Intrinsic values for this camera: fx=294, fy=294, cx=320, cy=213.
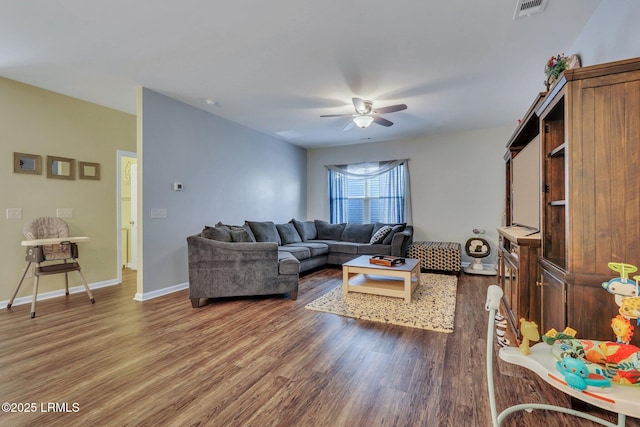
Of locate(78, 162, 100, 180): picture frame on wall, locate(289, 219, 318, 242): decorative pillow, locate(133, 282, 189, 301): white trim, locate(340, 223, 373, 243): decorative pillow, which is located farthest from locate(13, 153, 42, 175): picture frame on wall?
locate(340, 223, 373, 243): decorative pillow

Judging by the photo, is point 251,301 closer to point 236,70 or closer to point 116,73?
point 236,70

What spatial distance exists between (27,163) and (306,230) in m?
4.26

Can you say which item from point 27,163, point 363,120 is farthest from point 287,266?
point 27,163

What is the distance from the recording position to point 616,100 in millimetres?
1542

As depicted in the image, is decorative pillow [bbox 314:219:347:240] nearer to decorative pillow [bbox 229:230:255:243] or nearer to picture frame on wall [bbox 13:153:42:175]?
decorative pillow [bbox 229:230:255:243]

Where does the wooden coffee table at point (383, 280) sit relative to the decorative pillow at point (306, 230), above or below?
below

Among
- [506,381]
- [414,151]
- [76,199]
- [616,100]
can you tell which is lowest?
[506,381]

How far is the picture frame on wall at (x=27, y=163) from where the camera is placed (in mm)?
3463

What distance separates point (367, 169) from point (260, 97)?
10.8 feet

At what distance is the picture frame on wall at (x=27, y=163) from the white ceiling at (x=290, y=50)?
876 millimetres

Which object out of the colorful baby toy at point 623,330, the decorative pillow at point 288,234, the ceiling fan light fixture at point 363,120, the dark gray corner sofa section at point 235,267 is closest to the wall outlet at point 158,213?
the dark gray corner sofa section at point 235,267

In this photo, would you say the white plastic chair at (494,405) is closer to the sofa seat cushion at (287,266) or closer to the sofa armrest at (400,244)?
the sofa seat cushion at (287,266)

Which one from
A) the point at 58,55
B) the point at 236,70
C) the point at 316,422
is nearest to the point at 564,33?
the point at 236,70

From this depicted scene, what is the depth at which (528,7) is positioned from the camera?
212cm
